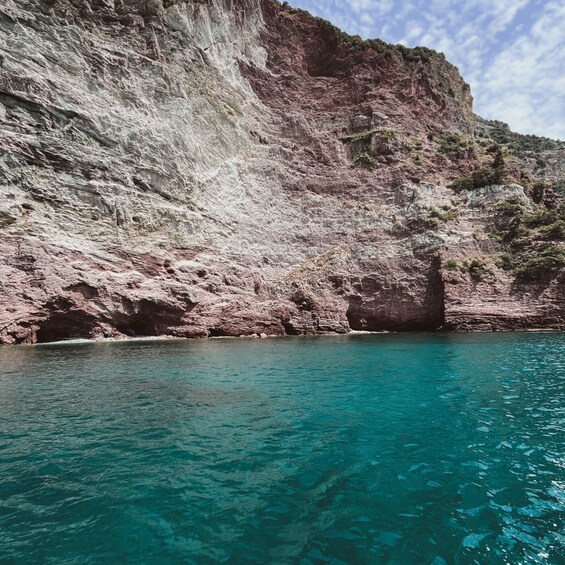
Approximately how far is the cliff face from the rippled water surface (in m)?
18.7

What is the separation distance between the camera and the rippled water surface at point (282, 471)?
468 cm

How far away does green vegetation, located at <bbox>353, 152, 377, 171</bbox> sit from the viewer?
51.3 meters

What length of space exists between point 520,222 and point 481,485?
1767 inches

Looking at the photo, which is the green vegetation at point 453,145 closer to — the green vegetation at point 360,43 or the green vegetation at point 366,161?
the green vegetation at point 366,161

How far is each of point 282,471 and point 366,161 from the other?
4978 centimetres

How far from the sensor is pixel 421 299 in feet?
138

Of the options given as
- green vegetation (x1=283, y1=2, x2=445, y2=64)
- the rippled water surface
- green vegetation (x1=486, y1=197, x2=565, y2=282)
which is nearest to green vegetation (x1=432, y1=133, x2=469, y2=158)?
green vegetation (x1=486, y1=197, x2=565, y2=282)

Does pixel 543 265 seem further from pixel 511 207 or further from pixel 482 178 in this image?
pixel 482 178

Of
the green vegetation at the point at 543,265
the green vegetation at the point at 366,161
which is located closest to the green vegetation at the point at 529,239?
the green vegetation at the point at 543,265

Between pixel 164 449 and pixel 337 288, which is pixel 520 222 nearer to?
pixel 337 288

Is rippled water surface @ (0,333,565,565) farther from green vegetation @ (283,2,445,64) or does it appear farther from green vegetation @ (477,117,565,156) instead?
green vegetation @ (477,117,565,156)

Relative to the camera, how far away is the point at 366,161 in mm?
51594

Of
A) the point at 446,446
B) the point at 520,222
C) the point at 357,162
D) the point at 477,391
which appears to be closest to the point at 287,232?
the point at 357,162

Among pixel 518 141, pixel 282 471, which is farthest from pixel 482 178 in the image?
pixel 518 141
